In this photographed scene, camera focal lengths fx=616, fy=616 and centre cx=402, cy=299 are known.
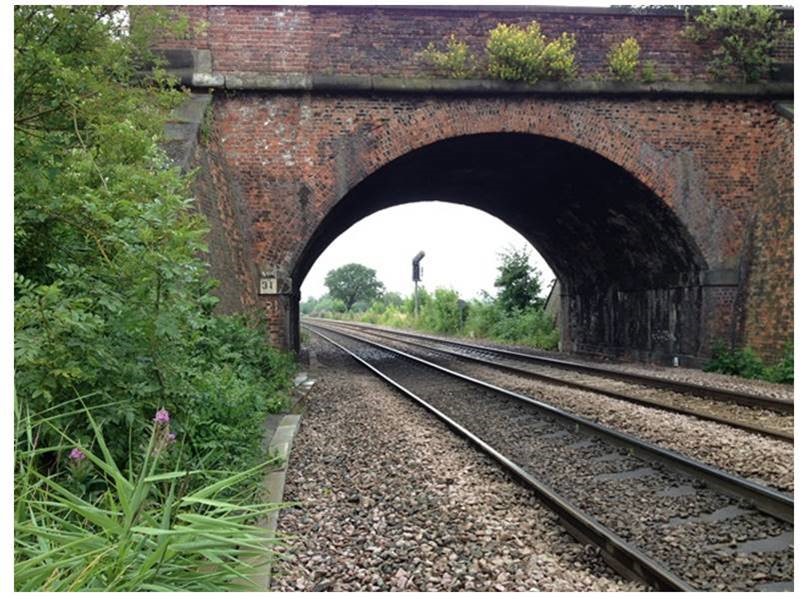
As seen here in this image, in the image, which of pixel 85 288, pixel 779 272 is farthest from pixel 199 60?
pixel 779 272

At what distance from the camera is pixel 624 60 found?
11.8m

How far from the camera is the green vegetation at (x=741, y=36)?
39.6 feet

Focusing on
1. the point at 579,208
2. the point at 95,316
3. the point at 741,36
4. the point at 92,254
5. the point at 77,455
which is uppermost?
the point at 741,36

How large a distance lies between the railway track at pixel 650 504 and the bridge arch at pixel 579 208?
6.46 metres

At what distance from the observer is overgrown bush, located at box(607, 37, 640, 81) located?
11788mm

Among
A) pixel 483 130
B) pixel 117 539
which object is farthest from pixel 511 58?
pixel 117 539

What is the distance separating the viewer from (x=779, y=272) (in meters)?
11.3

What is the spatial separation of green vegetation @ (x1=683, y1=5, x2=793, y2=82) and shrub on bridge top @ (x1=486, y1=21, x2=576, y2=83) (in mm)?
2870

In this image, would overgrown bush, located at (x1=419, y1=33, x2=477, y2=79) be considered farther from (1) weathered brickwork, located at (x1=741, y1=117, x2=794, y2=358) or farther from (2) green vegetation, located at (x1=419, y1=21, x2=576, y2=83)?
(1) weathered brickwork, located at (x1=741, y1=117, x2=794, y2=358)

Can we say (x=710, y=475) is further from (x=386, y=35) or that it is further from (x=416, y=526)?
(x=386, y=35)

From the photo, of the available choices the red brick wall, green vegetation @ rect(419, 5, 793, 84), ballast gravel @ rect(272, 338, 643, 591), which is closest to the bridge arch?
the red brick wall

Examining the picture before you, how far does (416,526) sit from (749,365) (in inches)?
377
